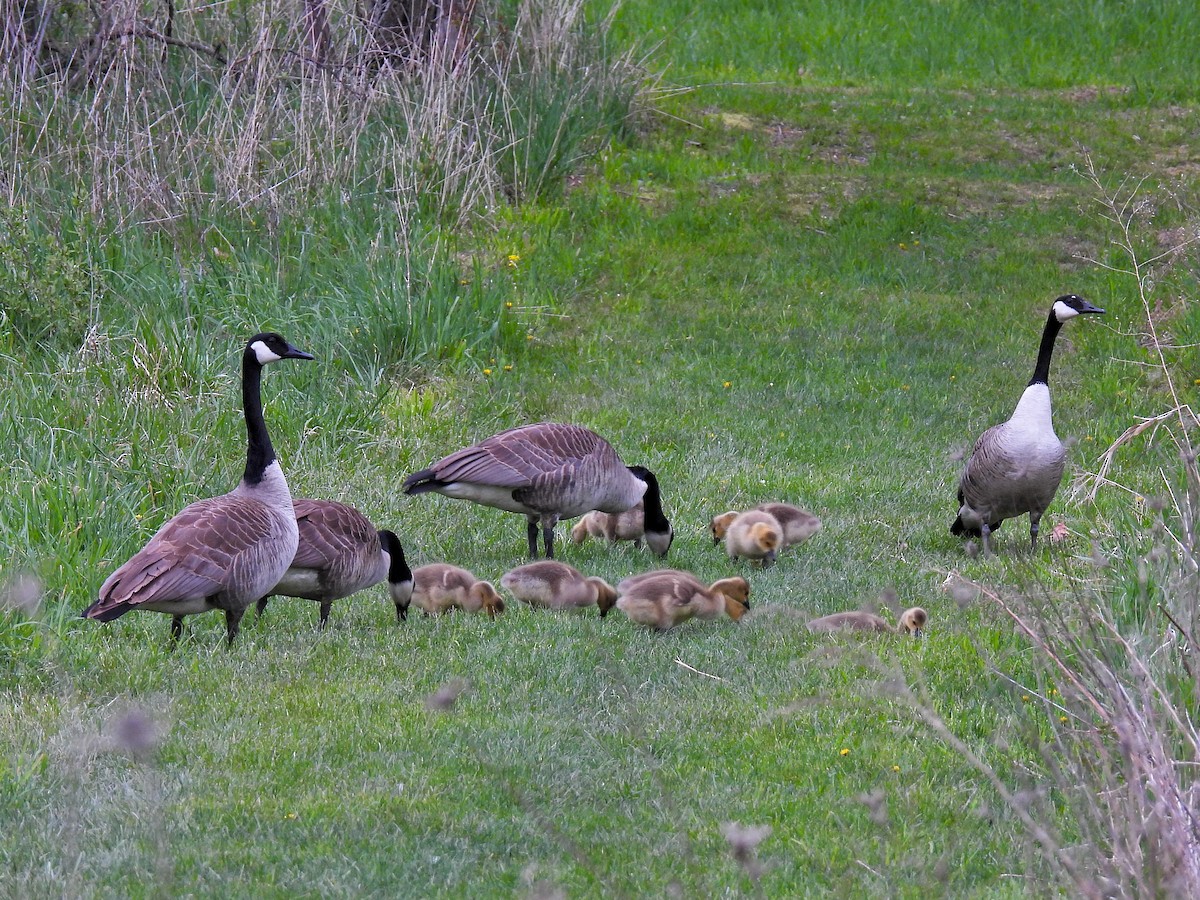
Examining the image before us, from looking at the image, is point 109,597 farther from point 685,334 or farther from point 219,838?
point 685,334

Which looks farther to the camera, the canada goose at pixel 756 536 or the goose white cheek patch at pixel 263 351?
the canada goose at pixel 756 536

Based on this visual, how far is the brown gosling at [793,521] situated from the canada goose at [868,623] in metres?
1.40

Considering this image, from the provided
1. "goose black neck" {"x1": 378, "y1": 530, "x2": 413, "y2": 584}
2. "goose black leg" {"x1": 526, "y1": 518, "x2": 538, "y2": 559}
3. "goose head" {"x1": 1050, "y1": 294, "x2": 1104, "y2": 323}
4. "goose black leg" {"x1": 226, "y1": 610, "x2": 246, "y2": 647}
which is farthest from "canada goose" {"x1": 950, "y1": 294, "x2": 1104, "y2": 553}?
"goose black leg" {"x1": 226, "y1": 610, "x2": 246, "y2": 647}

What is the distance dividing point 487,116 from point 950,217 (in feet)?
16.1

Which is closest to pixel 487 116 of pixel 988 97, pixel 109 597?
pixel 988 97

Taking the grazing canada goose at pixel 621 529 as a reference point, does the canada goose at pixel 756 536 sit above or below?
above

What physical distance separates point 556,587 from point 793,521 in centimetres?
169

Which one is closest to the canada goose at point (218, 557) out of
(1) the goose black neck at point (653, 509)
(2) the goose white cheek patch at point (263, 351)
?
(2) the goose white cheek patch at point (263, 351)

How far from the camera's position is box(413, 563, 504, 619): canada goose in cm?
718

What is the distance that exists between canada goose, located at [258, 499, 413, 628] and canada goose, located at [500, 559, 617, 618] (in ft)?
1.85

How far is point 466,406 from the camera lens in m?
10.8

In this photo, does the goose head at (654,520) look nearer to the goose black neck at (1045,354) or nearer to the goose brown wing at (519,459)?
the goose brown wing at (519,459)

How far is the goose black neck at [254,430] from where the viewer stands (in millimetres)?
6645

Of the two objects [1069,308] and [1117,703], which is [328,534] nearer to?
[1117,703]
